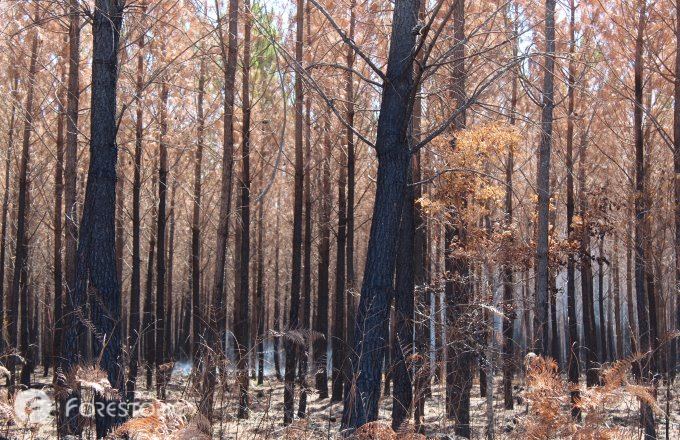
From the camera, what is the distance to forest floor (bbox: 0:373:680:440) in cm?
458

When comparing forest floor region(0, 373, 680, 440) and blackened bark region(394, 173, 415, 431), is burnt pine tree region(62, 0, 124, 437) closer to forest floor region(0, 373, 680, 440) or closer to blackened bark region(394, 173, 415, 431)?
forest floor region(0, 373, 680, 440)

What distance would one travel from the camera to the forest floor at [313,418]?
15.0 ft

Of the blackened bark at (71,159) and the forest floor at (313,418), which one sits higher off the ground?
the blackened bark at (71,159)

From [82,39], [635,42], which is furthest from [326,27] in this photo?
[635,42]

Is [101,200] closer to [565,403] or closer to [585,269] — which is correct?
[565,403]

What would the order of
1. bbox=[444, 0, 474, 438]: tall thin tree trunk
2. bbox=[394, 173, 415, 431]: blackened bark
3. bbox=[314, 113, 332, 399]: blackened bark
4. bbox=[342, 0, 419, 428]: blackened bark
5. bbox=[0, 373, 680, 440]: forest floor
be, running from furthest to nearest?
bbox=[314, 113, 332, 399]: blackened bark → bbox=[444, 0, 474, 438]: tall thin tree trunk → bbox=[394, 173, 415, 431]: blackened bark → bbox=[342, 0, 419, 428]: blackened bark → bbox=[0, 373, 680, 440]: forest floor

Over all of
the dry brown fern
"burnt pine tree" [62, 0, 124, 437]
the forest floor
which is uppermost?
"burnt pine tree" [62, 0, 124, 437]

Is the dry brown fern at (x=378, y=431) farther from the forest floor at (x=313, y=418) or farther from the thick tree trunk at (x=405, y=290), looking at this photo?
the thick tree trunk at (x=405, y=290)

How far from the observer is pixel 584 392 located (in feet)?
16.8

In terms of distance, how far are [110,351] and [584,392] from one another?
Result: 4.19 meters

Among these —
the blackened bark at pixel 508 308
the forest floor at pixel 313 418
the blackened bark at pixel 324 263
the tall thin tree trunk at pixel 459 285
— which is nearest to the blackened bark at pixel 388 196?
the forest floor at pixel 313 418

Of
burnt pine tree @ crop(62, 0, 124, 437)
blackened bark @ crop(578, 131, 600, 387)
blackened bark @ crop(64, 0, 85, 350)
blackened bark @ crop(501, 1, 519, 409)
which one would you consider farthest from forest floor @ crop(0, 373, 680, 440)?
blackened bark @ crop(64, 0, 85, 350)

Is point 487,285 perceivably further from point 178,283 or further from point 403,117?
point 178,283

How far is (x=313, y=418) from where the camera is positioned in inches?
483
